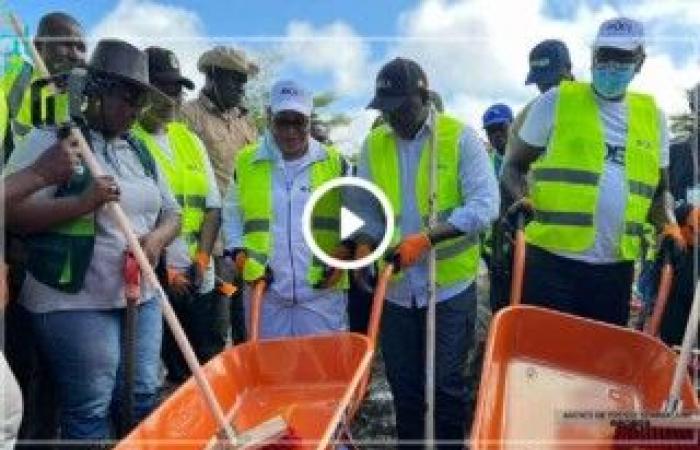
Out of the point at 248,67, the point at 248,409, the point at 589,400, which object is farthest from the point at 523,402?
the point at 248,67

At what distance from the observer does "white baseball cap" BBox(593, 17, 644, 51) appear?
13.5 ft

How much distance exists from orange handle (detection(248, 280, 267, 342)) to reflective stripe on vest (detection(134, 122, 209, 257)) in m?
0.74

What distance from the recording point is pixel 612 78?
13.8 feet

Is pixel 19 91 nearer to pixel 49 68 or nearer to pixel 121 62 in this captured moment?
pixel 49 68

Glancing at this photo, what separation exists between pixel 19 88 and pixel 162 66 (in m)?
0.68

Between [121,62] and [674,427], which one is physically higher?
[121,62]

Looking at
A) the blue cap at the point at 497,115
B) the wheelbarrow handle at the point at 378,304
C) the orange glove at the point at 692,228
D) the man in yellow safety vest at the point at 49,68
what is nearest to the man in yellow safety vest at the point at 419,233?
the wheelbarrow handle at the point at 378,304

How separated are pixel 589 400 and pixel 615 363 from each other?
0.19 m

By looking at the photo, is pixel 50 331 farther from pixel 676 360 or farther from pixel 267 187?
pixel 676 360


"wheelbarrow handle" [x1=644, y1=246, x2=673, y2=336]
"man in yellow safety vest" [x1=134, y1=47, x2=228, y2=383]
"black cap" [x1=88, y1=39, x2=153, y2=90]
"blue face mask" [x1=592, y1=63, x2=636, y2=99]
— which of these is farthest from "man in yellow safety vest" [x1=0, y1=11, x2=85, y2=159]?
"wheelbarrow handle" [x1=644, y1=246, x2=673, y2=336]

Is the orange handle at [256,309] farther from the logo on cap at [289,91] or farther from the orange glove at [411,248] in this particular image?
the logo on cap at [289,91]

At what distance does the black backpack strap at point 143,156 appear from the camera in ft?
12.3

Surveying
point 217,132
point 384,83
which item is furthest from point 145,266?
point 217,132

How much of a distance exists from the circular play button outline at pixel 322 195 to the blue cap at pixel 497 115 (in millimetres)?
2395
